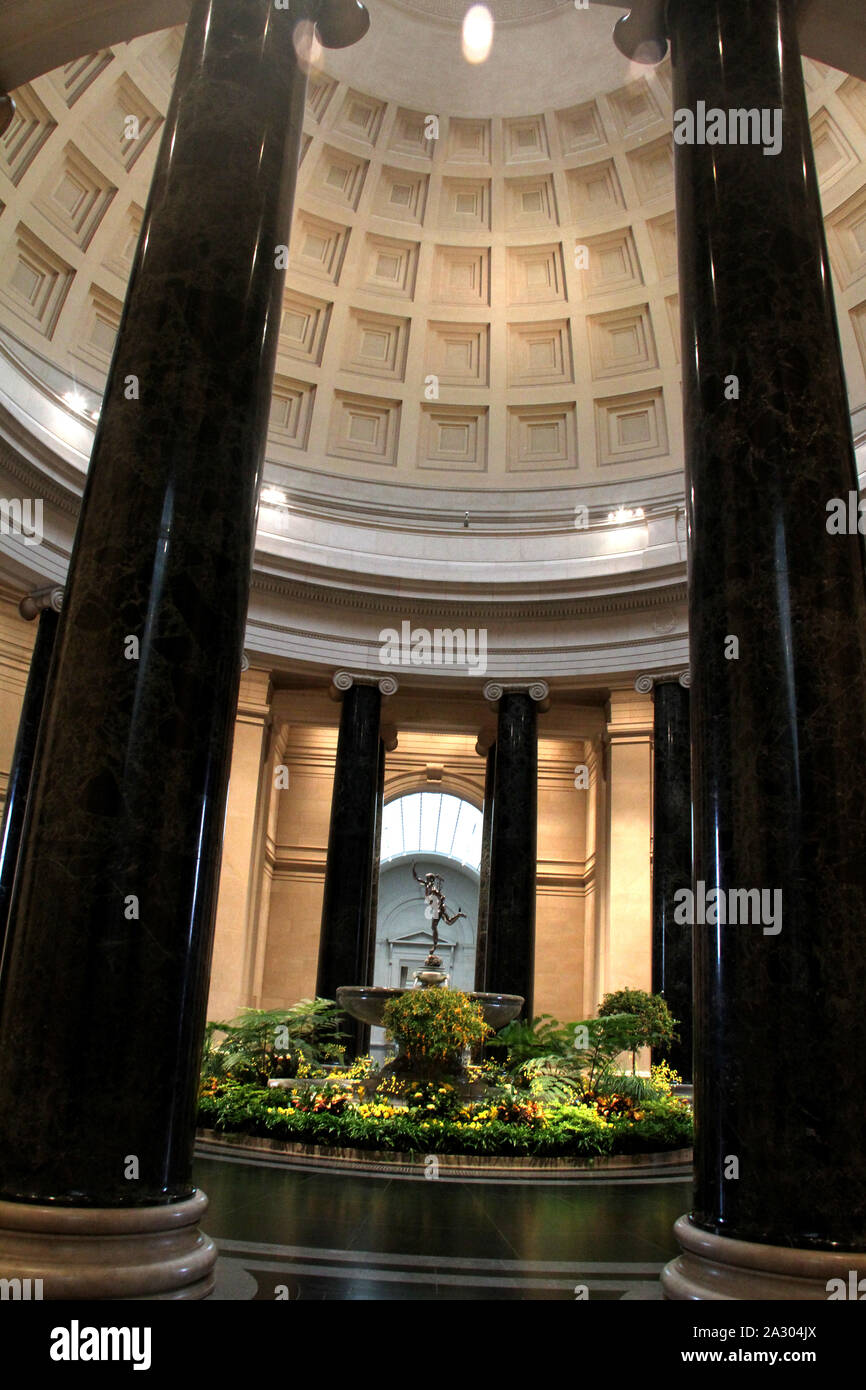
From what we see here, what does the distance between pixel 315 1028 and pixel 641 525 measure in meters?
16.7

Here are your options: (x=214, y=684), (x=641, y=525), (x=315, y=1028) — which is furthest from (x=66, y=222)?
(x=214, y=684)

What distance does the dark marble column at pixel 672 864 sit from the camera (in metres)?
22.6

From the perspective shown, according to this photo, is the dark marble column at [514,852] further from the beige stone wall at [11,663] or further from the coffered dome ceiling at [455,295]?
the beige stone wall at [11,663]

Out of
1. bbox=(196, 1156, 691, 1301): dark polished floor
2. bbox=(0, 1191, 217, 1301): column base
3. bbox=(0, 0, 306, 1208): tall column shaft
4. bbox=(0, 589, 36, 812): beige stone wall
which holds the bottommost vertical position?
bbox=(196, 1156, 691, 1301): dark polished floor

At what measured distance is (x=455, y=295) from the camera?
31.5m

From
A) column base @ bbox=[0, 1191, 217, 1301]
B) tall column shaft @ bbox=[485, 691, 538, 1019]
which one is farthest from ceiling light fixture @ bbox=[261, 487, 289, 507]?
column base @ bbox=[0, 1191, 217, 1301]

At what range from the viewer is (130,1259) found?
521 centimetres

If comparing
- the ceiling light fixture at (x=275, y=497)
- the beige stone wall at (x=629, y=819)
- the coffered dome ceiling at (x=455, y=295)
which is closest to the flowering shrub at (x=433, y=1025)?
the beige stone wall at (x=629, y=819)

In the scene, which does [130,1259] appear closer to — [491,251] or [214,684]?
[214,684]

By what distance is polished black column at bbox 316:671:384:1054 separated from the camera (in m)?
24.3

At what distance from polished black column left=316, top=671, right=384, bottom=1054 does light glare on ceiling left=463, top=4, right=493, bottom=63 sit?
18644 millimetres

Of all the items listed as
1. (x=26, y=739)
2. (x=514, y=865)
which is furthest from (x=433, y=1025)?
(x=26, y=739)

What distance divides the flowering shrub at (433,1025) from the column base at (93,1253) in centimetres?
1111

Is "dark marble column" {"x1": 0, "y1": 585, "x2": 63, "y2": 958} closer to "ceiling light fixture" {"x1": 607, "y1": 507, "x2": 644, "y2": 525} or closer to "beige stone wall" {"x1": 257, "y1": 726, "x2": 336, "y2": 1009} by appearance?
"beige stone wall" {"x1": 257, "y1": 726, "x2": 336, "y2": 1009}
